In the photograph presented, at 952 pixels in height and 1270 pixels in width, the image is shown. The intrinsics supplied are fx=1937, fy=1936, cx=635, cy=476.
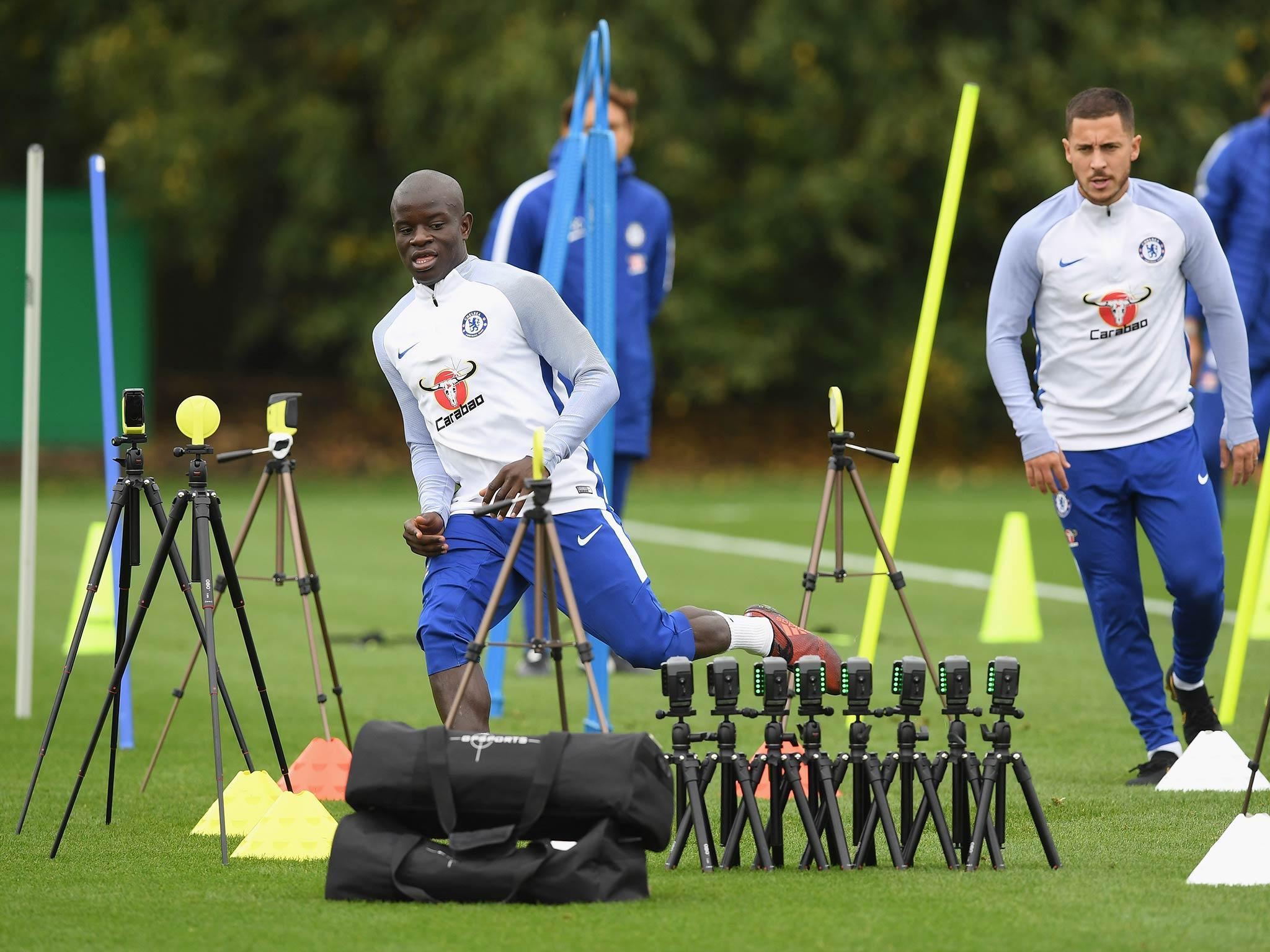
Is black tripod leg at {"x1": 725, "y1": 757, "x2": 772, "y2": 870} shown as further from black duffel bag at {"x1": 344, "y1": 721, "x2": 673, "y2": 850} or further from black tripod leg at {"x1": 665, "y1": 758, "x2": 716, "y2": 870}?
black duffel bag at {"x1": 344, "y1": 721, "x2": 673, "y2": 850}

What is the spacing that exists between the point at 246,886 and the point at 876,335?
24.4 metres

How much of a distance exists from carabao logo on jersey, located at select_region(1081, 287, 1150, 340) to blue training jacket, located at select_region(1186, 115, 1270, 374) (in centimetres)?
278

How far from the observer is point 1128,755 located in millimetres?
7570

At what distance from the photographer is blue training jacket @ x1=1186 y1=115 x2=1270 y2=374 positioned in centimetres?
959

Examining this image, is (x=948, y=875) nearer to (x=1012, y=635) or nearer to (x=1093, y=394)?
(x=1093, y=394)

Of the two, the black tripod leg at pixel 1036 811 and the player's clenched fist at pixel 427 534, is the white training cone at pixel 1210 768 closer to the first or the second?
the black tripod leg at pixel 1036 811

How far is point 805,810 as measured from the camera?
17.6ft

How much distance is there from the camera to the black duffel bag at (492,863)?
16.4 ft

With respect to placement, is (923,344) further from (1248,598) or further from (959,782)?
(959,782)

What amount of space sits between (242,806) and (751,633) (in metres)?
1.77

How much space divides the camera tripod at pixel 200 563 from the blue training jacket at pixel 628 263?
316 centimetres

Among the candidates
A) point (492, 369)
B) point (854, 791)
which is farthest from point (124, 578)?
point (854, 791)

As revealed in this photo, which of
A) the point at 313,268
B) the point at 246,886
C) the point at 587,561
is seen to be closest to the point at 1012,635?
the point at 587,561

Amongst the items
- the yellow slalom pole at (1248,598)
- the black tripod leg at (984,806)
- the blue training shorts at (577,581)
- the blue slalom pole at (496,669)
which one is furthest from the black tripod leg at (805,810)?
the yellow slalom pole at (1248,598)
